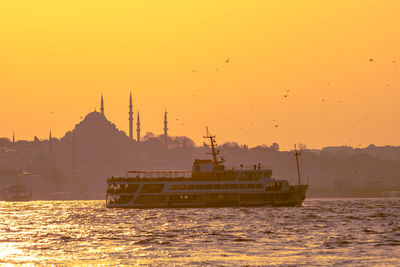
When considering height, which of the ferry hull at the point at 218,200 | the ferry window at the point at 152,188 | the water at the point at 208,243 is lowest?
the water at the point at 208,243

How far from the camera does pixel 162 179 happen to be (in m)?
115

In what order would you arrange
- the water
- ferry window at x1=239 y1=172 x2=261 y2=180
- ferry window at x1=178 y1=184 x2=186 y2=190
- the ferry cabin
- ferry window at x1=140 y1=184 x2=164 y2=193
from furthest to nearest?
ferry window at x1=178 y1=184 x2=186 y2=190, ferry window at x1=239 y1=172 x2=261 y2=180, ferry window at x1=140 y1=184 x2=164 y2=193, the ferry cabin, the water

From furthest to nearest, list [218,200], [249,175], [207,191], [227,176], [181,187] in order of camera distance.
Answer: [227,176], [181,187], [249,175], [207,191], [218,200]

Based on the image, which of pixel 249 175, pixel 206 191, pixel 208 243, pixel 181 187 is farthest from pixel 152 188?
pixel 208 243

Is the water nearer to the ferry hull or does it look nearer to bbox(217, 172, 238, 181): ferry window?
the ferry hull

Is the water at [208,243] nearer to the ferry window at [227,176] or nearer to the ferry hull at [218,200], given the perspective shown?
the ferry hull at [218,200]

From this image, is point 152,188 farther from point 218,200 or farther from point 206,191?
point 218,200

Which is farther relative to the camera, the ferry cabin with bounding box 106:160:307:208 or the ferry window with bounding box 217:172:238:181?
the ferry window with bounding box 217:172:238:181

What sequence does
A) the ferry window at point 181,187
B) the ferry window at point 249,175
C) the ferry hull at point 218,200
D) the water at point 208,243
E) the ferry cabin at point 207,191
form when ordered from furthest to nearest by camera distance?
1. the ferry window at point 181,187
2. the ferry window at point 249,175
3. the ferry cabin at point 207,191
4. the ferry hull at point 218,200
5. the water at point 208,243

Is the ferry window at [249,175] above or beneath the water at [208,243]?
above

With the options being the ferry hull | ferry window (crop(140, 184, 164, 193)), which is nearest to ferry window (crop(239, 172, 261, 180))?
the ferry hull

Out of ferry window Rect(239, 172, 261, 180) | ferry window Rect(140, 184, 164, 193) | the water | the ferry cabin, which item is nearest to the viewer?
the water

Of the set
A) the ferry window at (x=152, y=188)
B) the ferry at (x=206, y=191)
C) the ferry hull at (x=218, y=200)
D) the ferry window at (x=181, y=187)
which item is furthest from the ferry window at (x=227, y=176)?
the ferry window at (x=152, y=188)

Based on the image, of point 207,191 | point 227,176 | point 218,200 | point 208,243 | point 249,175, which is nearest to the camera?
point 208,243
